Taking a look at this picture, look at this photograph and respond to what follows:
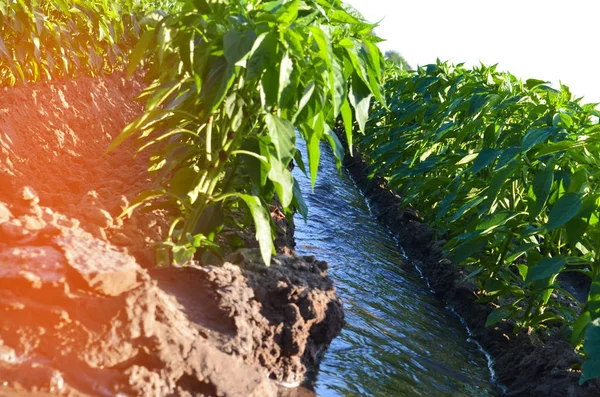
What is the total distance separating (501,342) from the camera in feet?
13.9

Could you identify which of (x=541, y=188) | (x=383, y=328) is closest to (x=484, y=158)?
(x=541, y=188)

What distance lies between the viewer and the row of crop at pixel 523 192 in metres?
3.28

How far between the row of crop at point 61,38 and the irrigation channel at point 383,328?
2289 mm

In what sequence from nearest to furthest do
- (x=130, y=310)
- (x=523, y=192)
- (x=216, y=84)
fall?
(x=130, y=310) < (x=216, y=84) < (x=523, y=192)

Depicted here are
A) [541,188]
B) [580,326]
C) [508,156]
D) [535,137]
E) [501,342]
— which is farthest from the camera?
[501,342]

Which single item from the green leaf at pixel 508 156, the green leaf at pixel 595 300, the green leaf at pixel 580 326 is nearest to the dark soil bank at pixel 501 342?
the green leaf at pixel 580 326

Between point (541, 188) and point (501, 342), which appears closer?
point (541, 188)

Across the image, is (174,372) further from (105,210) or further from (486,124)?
(486,124)

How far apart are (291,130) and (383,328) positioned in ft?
5.64

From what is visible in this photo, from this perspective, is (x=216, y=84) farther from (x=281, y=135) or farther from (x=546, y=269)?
(x=546, y=269)

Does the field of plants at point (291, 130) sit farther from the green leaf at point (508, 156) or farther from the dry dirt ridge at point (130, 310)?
the dry dirt ridge at point (130, 310)

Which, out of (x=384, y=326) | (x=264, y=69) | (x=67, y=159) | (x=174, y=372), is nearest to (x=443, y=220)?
(x=384, y=326)

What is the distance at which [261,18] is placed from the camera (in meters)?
2.66

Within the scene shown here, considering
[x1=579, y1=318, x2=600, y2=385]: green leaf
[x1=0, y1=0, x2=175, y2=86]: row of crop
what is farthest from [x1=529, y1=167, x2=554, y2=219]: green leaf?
[x1=0, y1=0, x2=175, y2=86]: row of crop
